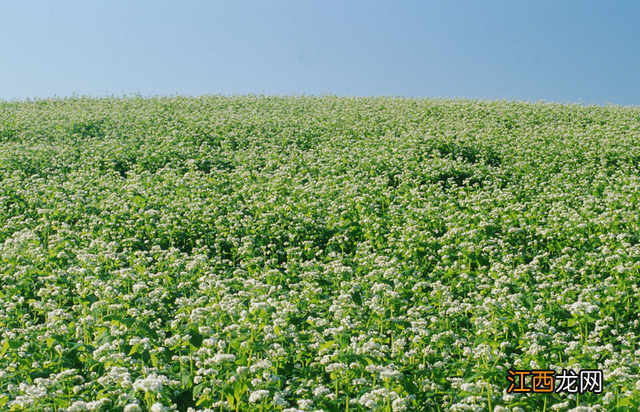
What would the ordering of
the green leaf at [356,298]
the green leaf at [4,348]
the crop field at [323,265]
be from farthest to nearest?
1. the green leaf at [356,298]
2. the green leaf at [4,348]
3. the crop field at [323,265]

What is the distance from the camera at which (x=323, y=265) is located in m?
10.4

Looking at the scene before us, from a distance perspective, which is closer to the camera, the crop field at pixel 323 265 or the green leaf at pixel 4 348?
the crop field at pixel 323 265

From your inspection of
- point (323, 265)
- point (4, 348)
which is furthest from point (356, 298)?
point (4, 348)

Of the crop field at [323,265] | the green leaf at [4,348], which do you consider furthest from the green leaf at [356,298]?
the green leaf at [4,348]

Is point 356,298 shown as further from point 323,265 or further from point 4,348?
point 4,348

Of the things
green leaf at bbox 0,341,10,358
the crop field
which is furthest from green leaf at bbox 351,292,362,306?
green leaf at bbox 0,341,10,358

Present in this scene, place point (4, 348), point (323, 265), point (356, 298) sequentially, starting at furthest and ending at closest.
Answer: point (323, 265) < point (356, 298) < point (4, 348)

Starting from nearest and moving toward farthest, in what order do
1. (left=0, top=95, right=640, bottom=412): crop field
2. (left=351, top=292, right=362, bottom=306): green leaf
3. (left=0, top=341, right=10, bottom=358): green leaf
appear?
(left=0, top=95, right=640, bottom=412): crop field → (left=0, top=341, right=10, bottom=358): green leaf → (left=351, top=292, right=362, bottom=306): green leaf

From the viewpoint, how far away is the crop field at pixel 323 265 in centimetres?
591

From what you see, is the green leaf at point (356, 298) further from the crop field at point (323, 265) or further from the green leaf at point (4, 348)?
the green leaf at point (4, 348)

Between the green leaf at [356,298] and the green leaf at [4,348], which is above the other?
the green leaf at [356,298]

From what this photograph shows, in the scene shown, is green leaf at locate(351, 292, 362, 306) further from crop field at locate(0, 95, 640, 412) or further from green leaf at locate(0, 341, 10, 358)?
green leaf at locate(0, 341, 10, 358)

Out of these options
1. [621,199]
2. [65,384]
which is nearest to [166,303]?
[65,384]

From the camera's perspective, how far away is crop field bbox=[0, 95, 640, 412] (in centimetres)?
591
